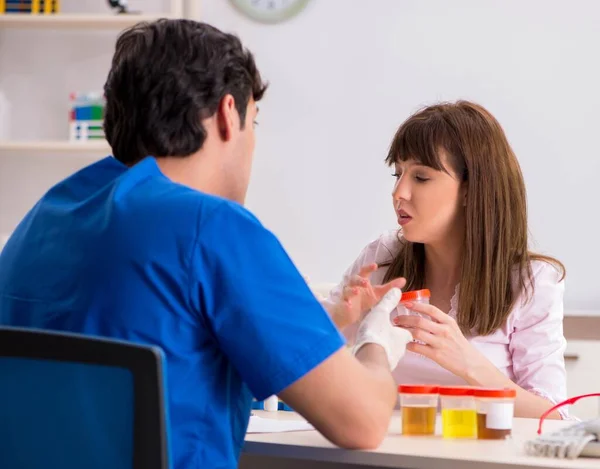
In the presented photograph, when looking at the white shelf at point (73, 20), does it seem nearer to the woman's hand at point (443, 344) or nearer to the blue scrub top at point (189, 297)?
the woman's hand at point (443, 344)

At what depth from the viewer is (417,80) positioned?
3.45 m

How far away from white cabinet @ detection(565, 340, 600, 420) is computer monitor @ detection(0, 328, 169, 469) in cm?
225

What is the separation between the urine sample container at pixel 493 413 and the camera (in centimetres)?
143

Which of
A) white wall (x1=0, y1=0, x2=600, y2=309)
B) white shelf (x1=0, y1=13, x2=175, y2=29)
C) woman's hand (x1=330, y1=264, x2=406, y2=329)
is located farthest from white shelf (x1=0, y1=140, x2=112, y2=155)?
woman's hand (x1=330, y1=264, x2=406, y2=329)

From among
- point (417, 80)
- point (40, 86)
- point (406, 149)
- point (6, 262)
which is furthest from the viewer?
point (40, 86)

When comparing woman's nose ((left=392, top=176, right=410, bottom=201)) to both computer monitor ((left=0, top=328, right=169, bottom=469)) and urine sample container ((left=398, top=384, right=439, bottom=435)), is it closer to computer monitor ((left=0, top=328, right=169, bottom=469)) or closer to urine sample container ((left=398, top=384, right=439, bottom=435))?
urine sample container ((left=398, top=384, right=439, bottom=435))

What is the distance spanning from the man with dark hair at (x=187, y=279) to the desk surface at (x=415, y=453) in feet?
0.14

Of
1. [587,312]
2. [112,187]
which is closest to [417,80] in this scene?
[587,312]

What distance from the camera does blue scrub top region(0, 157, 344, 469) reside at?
1.11m

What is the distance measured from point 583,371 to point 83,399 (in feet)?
7.57

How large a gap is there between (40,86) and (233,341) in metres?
2.84

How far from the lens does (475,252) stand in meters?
2.24

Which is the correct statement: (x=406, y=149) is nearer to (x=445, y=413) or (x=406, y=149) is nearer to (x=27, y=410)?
(x=445, y=413)

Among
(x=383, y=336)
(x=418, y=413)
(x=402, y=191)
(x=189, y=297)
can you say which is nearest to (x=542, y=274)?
(x=402, y=191)
